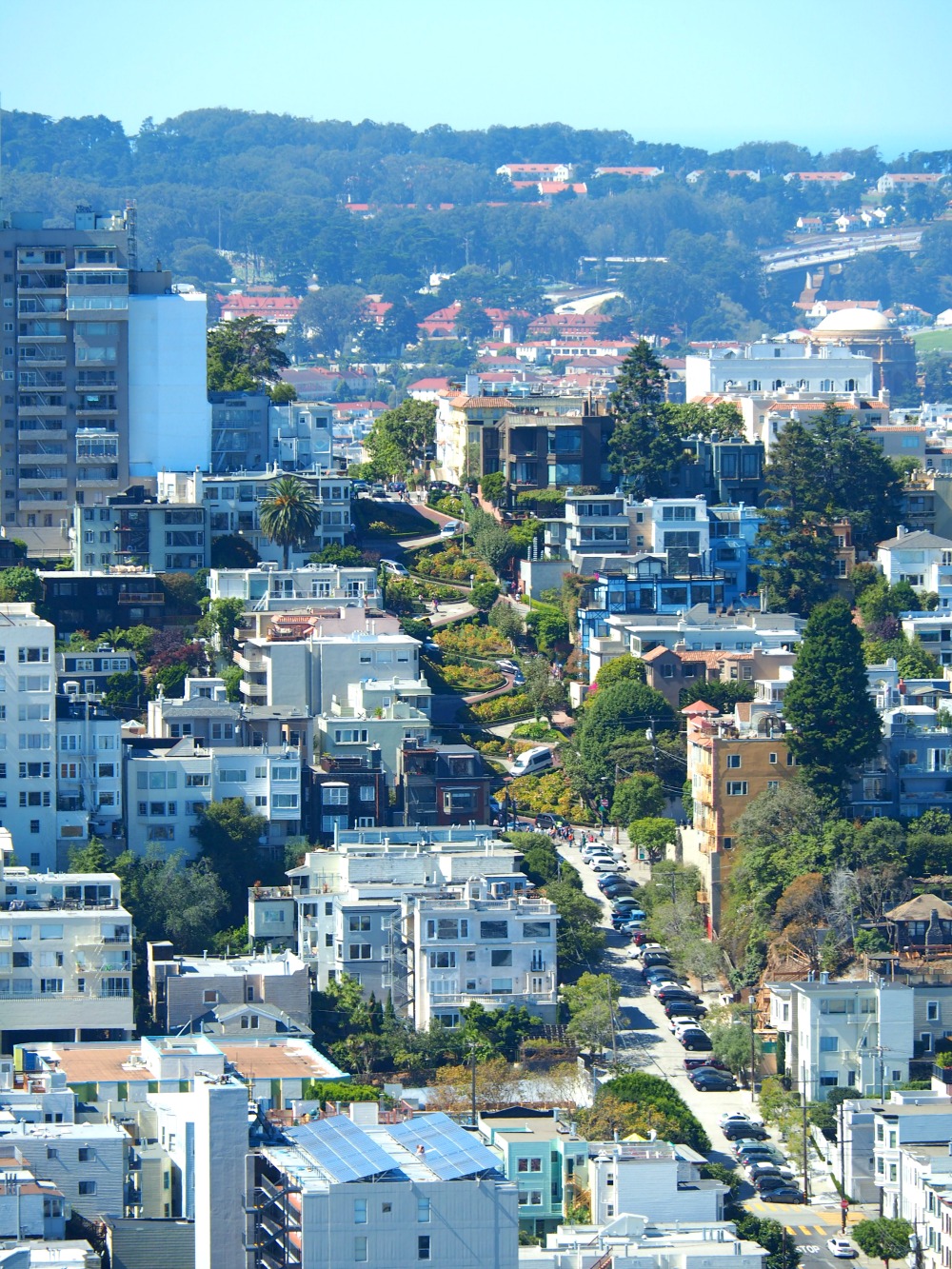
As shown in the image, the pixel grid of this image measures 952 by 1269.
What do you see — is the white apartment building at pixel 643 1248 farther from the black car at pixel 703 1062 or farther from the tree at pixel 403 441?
the tree at pixel 403 441

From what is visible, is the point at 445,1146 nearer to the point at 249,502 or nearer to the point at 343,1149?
the point at 343,1149

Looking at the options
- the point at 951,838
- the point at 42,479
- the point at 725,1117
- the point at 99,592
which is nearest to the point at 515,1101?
the point at 725,1117

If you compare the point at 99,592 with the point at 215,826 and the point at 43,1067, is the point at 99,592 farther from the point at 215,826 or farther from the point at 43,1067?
the point at 43,1067

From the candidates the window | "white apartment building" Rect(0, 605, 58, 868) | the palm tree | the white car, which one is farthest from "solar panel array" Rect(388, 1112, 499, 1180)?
the palm tree

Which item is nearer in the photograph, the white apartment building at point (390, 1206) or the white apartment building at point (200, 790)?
the white apartment building at point (390, 1206)

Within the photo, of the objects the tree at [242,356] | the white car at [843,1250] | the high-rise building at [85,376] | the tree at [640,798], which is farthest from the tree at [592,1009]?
the tree at [242,356]

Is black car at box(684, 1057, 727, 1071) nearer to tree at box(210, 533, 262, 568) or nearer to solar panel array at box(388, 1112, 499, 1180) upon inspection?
solar panel array at box(388, 1112, 499, 1180)
